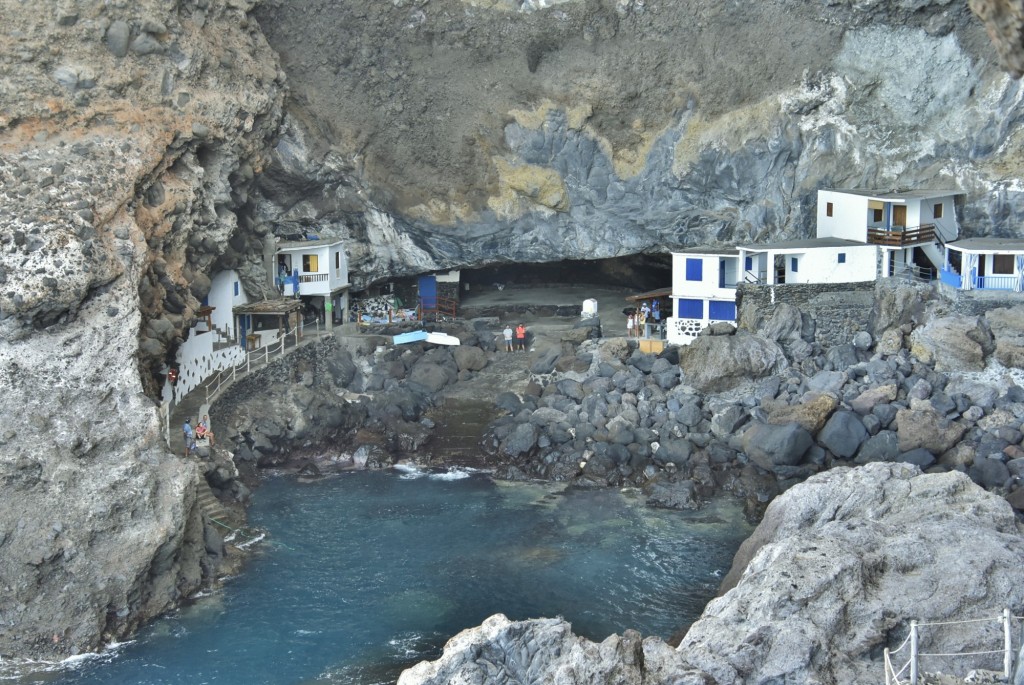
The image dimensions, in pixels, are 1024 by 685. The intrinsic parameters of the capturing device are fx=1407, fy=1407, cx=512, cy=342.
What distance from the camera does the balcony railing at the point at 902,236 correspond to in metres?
44.9

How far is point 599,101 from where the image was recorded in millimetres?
47219

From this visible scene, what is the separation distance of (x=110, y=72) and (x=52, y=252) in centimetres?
873

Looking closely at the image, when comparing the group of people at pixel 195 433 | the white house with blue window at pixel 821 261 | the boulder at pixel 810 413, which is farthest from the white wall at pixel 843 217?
the group of people at pixel 195 433

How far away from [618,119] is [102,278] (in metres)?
19.8

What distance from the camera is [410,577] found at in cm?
3391

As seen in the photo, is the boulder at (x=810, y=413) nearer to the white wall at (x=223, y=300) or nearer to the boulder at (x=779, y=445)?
the boulder at (x=779, y=445)

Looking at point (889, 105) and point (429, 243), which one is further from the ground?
point (889, 105)

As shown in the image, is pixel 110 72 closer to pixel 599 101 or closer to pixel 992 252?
pixel 599 101

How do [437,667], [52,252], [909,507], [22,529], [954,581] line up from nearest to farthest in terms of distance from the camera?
[437,667] → [954,581] → [909,507] → [22,529] → [52,252]

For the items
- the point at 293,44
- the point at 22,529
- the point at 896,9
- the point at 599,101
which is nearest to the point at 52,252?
the point at 22,529

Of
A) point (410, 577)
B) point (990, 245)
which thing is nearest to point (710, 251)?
point (990, 245)

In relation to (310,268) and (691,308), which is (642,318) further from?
(310,268)

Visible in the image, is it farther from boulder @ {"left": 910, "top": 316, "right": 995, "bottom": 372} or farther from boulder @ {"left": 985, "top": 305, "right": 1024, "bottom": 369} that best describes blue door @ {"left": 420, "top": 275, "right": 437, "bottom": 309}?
boulder @ {"left": 985, "top": 305, "right": 1024, "bottom": 369}

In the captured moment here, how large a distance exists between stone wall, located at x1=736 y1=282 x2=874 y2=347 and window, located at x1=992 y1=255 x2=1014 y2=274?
12.8ft
